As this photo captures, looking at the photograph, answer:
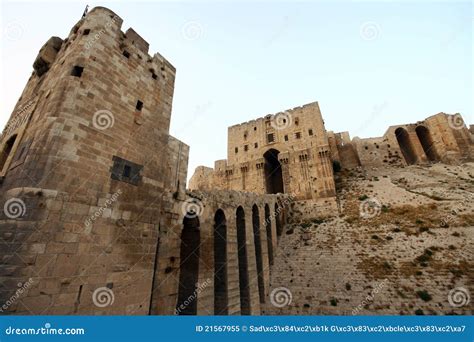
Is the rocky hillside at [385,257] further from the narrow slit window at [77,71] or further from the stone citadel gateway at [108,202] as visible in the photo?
the narrow slit window at [77,71]

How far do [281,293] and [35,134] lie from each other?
1619 centimetres

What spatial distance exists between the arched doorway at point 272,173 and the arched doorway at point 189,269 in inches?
877

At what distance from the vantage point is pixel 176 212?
27.6 ft

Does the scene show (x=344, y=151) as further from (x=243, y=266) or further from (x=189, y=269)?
(x=189, y=269)

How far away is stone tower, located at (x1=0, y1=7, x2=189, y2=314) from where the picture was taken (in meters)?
4.86

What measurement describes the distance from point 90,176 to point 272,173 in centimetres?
3000

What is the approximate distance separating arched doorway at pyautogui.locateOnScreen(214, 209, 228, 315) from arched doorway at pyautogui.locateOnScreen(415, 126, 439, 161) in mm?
37237

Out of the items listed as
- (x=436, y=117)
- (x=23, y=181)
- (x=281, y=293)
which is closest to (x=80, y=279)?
(x=23, y=181)

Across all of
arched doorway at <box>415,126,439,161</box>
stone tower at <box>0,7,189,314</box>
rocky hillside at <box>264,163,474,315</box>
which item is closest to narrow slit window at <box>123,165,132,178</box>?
stone tower at <box>0,7,189,314</box>

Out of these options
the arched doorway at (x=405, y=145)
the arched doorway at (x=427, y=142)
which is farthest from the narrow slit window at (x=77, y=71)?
the arched doorway at (x=427, y=142)

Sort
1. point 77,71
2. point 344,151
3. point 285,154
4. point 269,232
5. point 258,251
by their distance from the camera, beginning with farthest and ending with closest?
point 344,151 → point 285,154 → point 269,232 → point 258,251 → point 77,71

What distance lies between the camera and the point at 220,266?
1112 centimetres

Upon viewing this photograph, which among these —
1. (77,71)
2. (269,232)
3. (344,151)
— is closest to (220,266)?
(269,232)

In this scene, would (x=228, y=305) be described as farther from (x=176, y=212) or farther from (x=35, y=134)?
(x=35, y=134)
